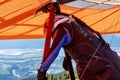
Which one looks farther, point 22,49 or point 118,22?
point 22,49

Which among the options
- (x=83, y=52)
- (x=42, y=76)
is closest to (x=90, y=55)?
(x=83, y=52)

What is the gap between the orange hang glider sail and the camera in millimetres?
5078

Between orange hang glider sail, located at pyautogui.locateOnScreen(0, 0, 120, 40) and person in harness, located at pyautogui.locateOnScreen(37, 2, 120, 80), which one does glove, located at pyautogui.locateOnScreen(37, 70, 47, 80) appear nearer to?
person in harness, located at pyautogui.locateOnScreen(37, 2, 120, 80)

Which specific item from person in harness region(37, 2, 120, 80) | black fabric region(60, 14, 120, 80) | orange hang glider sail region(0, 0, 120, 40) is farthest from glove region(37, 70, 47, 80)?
orange hang glider sail region(0, 0, 120, 40)

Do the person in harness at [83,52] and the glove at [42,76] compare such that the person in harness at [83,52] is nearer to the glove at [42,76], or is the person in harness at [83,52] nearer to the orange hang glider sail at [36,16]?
the glove at [42,76]

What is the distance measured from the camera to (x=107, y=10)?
6.48 meters

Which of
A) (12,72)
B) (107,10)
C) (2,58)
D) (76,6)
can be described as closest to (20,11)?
(76,6)

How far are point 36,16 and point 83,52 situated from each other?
137 inches

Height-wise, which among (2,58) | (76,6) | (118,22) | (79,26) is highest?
(79,26)

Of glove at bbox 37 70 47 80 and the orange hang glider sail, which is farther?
the orange hang glider sail

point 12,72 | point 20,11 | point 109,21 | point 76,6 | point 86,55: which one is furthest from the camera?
point 12,72

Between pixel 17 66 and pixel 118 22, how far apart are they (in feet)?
26.8

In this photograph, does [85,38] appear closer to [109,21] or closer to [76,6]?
[76,6]

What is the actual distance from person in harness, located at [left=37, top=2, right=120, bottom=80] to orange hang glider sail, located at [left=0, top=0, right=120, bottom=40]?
2466 mm
